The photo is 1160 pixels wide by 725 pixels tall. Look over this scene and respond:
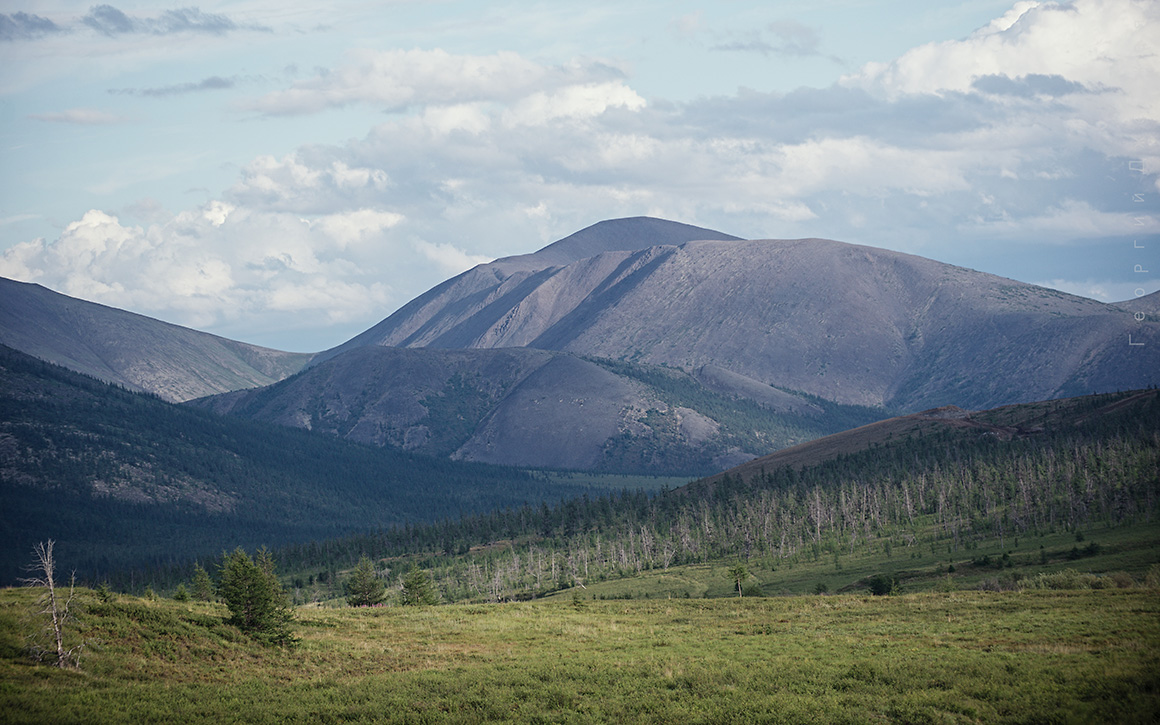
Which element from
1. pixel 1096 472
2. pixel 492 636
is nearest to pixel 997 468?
pixel 1096 472

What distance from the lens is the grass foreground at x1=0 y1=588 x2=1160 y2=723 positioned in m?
43.1

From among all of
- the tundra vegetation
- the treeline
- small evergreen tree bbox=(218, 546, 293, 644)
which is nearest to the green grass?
the tundra vegetation

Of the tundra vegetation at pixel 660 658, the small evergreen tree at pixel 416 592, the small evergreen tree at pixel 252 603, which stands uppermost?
the small evergreen tree at pixel 252 603

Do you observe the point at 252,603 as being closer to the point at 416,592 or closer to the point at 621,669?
the point at 621,669

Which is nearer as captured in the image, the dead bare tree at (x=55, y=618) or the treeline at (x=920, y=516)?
the dead bare tree at (x=55, y=618)

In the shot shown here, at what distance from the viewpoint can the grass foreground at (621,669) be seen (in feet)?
141

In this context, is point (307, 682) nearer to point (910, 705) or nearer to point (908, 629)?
point (910, 705)

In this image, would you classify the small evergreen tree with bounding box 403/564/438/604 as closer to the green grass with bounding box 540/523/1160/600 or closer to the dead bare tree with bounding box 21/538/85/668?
the green grass with bounding box 540/523/1160/600

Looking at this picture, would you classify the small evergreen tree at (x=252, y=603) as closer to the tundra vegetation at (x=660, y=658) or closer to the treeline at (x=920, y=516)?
the tundra vegetation at (x=660, y=658)

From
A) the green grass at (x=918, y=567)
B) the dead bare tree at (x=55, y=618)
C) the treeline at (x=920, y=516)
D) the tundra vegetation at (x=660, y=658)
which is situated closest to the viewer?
the tundra vegetation at (x=660, y=658)

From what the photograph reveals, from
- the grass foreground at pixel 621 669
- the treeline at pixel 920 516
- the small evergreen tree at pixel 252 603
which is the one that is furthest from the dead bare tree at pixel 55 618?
the treeline at pixel 920 516

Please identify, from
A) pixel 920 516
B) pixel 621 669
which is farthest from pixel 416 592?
pixel 920 516

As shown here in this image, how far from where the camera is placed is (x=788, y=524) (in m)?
184

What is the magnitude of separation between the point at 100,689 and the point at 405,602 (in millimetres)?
68234
